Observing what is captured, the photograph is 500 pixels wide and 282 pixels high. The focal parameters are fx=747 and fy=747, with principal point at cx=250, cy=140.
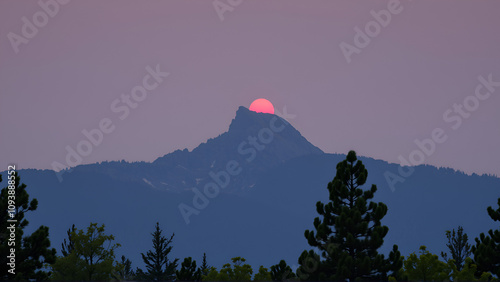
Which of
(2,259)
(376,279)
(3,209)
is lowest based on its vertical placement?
(376,279)

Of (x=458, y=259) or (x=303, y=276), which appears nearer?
(x=303, y=276)

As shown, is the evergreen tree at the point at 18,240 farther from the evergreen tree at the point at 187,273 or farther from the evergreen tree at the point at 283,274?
the evergreen tree at the point at 283,274

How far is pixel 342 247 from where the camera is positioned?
161 feet

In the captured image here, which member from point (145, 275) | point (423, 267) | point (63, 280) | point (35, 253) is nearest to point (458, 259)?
point (423, 267)

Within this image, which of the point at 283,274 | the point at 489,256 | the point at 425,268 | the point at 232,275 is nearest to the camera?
the point at 489,256

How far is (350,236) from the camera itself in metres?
48.3

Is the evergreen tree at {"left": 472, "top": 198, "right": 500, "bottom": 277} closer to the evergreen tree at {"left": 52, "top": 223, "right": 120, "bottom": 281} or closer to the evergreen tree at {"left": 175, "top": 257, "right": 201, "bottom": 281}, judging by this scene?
the evergreen tree at {"left": 175, "top": 257, "right": 201, "bottom": 281}

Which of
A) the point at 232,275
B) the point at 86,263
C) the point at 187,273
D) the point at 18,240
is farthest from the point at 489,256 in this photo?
the point at 18,240

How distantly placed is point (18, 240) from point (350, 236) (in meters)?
21.0

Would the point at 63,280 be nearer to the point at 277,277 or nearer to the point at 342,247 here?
the point at 277,277

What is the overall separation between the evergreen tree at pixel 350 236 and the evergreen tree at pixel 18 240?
1698cm

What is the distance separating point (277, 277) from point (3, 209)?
69.9 feet

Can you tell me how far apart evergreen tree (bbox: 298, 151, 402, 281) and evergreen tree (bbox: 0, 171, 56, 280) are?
17.0 m

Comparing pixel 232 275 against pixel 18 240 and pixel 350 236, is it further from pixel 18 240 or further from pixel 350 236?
pixel 18 240
